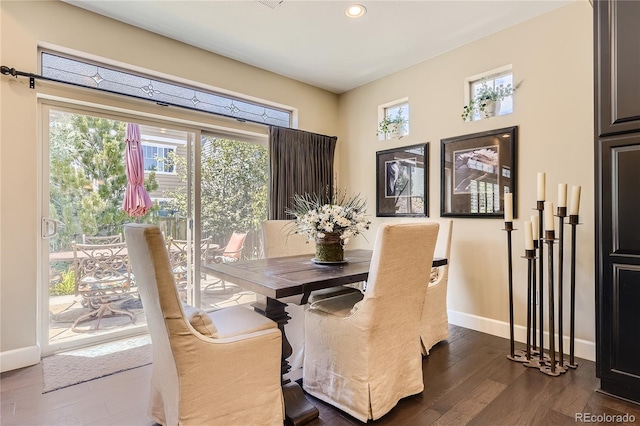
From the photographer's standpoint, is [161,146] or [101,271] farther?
[161,146]

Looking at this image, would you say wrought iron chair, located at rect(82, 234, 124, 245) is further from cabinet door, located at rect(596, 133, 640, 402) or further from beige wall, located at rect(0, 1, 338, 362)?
cabinet door, located at rect(596, 133, 640, 402)

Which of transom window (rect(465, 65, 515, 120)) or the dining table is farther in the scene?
transom window (rect(465, 65, 515, 120))

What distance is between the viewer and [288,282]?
168 centimetres

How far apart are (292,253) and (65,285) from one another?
191 cm

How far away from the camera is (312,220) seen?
2.23 meters

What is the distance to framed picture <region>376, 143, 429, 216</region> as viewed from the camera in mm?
3582

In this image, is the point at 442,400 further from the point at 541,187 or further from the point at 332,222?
the point at 541,187

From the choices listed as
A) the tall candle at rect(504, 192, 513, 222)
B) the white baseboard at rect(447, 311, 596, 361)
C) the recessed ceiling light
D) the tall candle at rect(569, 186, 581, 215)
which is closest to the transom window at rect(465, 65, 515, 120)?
the tall candle at rect(504, 192, 513, 222)

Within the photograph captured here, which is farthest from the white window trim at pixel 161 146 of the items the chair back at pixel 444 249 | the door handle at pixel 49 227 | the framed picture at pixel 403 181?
the chair back at pixel 444 249

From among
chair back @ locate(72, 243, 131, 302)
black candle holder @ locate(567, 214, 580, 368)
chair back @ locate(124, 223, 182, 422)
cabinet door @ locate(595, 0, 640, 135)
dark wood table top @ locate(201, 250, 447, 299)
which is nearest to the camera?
chair back @ locate(124, 223, 182, 422)

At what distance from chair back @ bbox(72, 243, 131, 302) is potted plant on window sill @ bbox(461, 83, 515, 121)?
11.6 feet

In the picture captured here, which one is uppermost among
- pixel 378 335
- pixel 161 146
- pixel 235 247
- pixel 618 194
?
pixel 161 146

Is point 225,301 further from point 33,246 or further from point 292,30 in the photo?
point 292,30

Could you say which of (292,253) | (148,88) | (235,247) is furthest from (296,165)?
(148,88)
